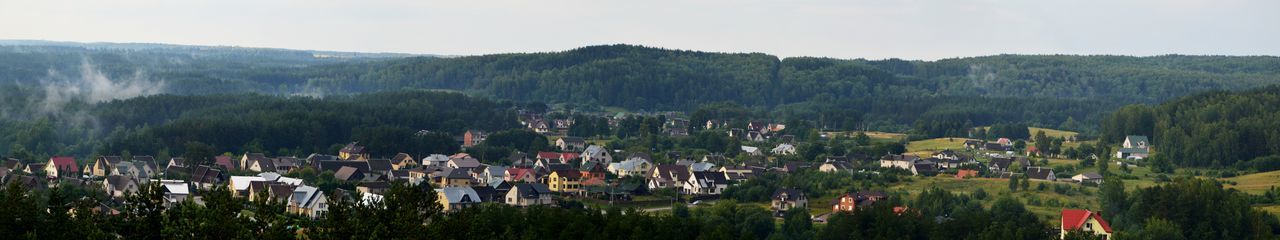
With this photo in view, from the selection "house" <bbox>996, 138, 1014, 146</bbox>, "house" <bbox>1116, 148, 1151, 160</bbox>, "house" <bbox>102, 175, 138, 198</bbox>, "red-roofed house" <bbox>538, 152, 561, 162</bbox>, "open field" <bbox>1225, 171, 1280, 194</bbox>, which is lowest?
"red-roofed house" <bbox>538, 152, 561, 162</bbox>

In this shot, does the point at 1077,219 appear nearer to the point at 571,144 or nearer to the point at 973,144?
the point at 571,144

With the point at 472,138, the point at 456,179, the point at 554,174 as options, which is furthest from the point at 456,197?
the point at 472,138

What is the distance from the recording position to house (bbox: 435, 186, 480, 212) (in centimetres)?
5162

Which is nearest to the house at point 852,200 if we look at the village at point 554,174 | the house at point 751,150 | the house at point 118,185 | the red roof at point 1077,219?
the village at point 554,174

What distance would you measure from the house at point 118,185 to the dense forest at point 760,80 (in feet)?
197

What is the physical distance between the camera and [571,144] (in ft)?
263

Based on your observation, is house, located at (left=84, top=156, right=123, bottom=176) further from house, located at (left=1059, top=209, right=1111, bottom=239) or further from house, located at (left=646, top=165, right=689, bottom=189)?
house, located at (left=1059, top=209, right=1111, bottom=239)

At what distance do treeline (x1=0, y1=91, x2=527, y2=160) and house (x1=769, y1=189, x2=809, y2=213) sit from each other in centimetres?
2357

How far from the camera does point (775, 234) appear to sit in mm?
42219

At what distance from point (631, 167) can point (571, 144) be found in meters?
13.9

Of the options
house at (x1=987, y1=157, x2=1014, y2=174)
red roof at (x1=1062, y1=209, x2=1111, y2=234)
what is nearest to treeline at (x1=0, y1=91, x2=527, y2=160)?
house at (x1=987, y1=157, x2=1014, y2=174)

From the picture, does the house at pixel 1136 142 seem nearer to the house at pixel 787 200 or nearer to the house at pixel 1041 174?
the house at pixel 1041 174

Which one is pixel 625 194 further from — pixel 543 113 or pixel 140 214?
pixel 543 113

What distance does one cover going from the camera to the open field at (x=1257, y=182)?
57094 mm
